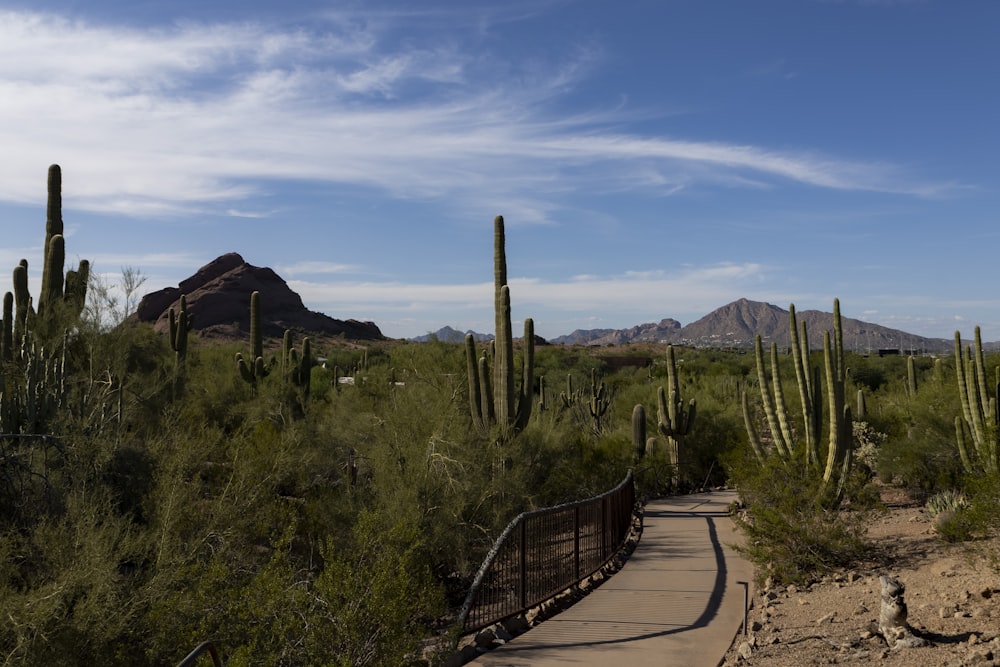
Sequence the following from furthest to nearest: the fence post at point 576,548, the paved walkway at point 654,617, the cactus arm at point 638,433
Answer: the cactus arm at point 638,433 → the fence post at point 576,548 → the paved walkway at point 654,617

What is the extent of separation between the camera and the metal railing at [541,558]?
9562 mm

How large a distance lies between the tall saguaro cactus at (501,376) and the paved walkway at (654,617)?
175 inches

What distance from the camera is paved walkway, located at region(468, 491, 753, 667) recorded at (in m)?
7.95

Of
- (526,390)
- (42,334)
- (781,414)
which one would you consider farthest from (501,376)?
(42,334)

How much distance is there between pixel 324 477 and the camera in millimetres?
20469

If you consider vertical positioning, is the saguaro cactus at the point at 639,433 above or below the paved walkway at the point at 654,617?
above

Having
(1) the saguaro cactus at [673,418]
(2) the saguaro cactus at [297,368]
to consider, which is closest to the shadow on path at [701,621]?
(1) the saguaro cactus at [673,418]

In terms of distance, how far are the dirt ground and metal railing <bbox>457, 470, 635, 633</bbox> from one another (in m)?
2.56

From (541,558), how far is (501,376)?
6561 millimetres

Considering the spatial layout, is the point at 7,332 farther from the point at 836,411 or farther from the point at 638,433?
the point at 836,411

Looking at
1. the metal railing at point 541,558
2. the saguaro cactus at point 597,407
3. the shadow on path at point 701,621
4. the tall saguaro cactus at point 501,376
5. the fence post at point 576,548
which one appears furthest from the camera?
the saguaro cactus at point 597,407

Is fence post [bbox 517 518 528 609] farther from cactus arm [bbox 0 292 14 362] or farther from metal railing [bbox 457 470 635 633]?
cactus arm [bbox 0 292 14 362]

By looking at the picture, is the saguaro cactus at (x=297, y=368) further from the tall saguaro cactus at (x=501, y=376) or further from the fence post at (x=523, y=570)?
the fence post at (x=523, y=570)

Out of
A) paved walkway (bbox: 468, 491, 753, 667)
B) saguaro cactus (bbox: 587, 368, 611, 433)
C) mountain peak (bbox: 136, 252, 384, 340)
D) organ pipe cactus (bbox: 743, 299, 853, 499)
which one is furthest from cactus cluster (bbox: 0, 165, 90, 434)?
mountain peak (bbox: 136, 252, 384, 340)
